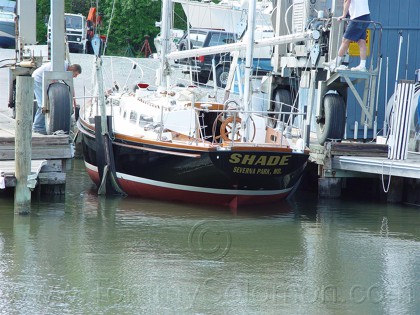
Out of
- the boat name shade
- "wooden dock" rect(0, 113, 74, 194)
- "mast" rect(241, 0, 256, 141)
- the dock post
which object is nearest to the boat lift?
"mast" rect(241, 0, 256, 141)

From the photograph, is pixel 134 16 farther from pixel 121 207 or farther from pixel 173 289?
pixel 173 289

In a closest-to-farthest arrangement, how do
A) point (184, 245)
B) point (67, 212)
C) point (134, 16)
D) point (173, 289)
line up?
point (173, 289), point (184, 245), point (67, 212), point (134, 16)

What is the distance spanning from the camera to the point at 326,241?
14.6 metres

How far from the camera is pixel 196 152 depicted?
643 inches

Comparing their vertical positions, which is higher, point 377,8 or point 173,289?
point 377,8

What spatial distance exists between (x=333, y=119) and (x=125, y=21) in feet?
72.6

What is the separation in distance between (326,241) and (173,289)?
3.90 meters

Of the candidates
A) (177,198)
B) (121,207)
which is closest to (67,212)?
(121,207)

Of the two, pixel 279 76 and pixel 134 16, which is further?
pixel 134 16

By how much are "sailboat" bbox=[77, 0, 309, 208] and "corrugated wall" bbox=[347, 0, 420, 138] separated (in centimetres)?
289

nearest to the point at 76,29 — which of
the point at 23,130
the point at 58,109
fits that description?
the point at 58,109

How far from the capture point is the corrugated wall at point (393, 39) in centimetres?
2025

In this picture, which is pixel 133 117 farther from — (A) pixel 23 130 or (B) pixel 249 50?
(A) pixel 23 130

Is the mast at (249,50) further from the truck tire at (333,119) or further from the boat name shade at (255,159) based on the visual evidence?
the truck tire at (333,119)
